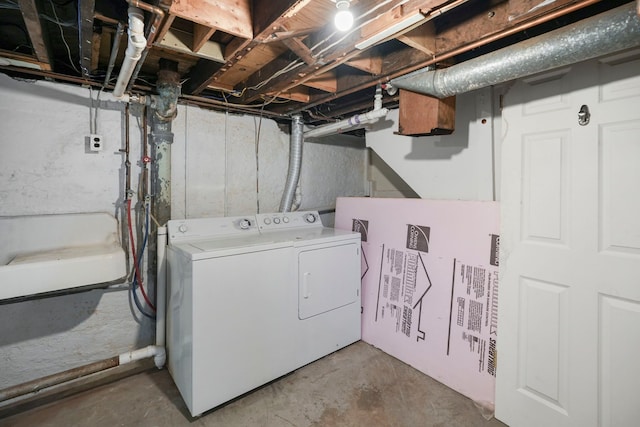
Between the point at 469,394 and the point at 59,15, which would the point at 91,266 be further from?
the point at 469,394

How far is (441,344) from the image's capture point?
1.93 m

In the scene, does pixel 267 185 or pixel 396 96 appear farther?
pixel 267 185

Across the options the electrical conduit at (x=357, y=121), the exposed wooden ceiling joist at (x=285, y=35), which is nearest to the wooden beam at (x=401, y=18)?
the exposed wooden ceiling joist at (x=285, y=35)

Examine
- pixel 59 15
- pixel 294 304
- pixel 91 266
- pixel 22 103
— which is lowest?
pixel 294 304

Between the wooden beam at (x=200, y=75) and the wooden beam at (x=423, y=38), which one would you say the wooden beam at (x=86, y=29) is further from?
the wooden beam at (x=423, y=38)

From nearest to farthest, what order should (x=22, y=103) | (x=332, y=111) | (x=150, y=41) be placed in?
(x=150, y=41), (x=22, y=103), (x=332, y=111)

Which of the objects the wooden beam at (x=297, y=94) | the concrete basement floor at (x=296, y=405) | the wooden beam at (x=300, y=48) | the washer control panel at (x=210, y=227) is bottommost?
the concrete basement floor at (x=296, y=405)

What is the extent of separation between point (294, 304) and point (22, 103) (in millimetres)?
2002

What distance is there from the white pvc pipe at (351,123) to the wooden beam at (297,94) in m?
0.37

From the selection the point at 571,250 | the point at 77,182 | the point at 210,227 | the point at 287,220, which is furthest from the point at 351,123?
the point at 77,182

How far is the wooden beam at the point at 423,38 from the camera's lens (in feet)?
4.40

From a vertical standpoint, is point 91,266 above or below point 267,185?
below

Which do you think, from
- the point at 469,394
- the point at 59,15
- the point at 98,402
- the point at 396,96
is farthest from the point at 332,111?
the point at 98,402

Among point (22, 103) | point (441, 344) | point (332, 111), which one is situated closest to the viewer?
point (22, 103)
